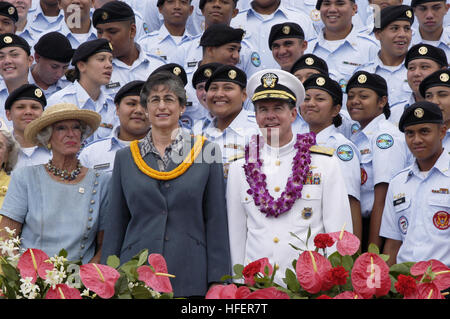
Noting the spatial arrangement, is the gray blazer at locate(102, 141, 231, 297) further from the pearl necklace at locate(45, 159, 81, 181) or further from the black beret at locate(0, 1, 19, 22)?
the black beret at locate(0, 1, 19, 22)

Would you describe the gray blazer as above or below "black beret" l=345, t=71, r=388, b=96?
below

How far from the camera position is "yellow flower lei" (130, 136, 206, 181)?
455 cm

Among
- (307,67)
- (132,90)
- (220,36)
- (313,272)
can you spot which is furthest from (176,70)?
(313,272)

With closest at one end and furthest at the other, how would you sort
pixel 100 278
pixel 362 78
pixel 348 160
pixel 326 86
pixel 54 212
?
pixel 100 278 → pixel 54 212 → pixel 348 160 → pixel 326 86 → pixel 362 78

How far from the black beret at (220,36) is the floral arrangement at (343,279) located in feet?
14.4

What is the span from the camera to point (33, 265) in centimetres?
294

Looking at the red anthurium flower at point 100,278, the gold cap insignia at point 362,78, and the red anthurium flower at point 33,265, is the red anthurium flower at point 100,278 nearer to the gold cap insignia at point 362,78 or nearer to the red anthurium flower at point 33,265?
the red anthurium flower at point 33,265

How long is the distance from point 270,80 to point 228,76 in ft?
4.14

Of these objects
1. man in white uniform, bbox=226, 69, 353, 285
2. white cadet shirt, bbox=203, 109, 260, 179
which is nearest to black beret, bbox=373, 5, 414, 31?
white cadet shirt, bbox=203, 109, 260, 179

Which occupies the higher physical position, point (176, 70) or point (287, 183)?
point (176, 70)

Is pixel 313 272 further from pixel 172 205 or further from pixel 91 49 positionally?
pixel 91 49

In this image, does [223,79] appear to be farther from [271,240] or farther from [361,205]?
[271,240]

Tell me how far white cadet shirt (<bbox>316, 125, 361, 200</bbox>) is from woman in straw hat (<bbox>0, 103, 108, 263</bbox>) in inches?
67.0

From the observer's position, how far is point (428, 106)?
545 centimetres
